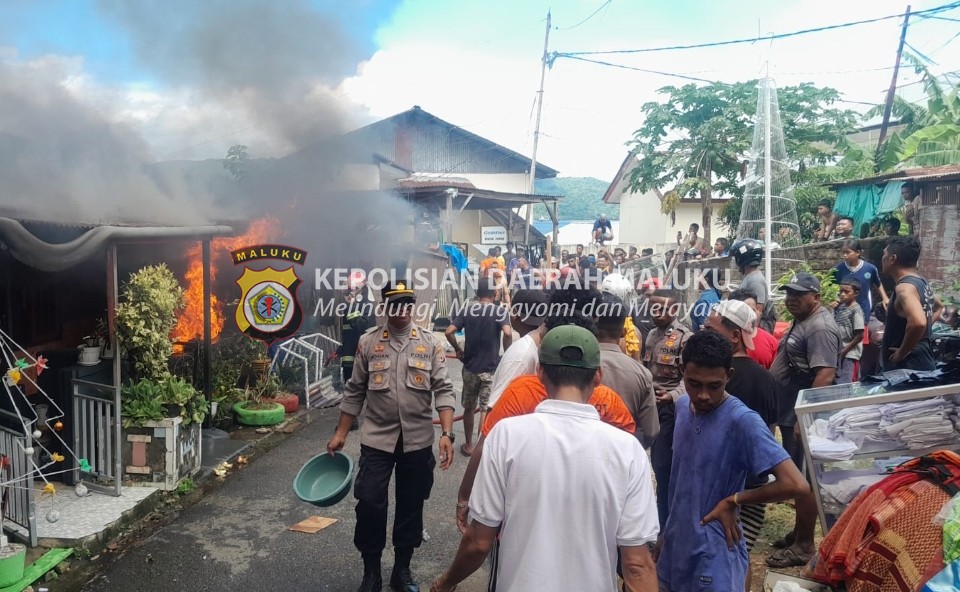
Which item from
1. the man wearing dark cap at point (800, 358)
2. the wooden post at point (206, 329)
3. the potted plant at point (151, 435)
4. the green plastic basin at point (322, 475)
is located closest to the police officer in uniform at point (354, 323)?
the wooden post at point (206, 329)

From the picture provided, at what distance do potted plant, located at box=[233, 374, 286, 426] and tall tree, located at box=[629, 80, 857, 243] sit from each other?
536 inches

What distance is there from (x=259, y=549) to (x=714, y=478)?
341 centimetres

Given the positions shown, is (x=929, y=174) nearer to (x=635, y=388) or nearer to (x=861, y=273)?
(x=861, y=273)

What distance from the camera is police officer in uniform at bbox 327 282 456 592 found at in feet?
12.8

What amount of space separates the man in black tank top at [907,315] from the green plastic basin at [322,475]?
3769 millimetres

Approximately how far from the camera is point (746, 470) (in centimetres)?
263

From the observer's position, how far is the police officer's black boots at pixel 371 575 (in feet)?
12.8

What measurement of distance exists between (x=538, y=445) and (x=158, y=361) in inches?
193

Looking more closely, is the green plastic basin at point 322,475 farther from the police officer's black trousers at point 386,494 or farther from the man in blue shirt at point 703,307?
the man in blue shirt at point 703,307

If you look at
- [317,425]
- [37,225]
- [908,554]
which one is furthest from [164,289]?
[908,554]

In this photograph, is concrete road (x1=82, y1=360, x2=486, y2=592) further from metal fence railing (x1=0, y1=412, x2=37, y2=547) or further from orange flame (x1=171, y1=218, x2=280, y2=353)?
orange flame (x1=171, y1=218, x2=280, y2=353)

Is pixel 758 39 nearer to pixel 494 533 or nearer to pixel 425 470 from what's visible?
pixel 425 470

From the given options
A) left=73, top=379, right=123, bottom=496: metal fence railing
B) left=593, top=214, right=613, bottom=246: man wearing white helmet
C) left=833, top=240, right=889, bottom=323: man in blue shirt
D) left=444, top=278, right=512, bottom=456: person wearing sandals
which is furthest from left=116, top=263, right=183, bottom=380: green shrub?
left=593, top=214, right=613, bottom=246: man wearing white helmet

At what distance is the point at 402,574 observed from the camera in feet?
13.3
